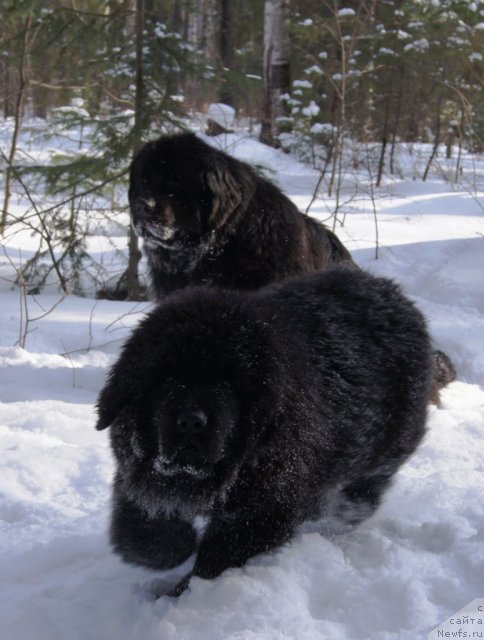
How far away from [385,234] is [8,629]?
28.4ft

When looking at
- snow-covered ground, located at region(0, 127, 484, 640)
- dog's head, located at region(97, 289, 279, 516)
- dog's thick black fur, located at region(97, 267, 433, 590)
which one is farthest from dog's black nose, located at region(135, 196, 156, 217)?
dog's head, located at region(97, 289, 279, 516)

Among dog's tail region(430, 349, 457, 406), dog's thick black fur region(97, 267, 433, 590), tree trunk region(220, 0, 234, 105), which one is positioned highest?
tree trunk region(220, 0, 234, 105)

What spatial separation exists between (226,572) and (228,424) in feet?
2.07

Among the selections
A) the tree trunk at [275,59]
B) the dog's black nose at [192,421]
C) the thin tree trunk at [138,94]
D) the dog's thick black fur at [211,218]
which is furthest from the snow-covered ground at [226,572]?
the tree trunk at [275,59]

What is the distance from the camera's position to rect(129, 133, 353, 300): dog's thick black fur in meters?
5.23

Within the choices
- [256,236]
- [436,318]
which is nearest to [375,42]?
[436,318]

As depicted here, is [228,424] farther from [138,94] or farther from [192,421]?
[138,94]

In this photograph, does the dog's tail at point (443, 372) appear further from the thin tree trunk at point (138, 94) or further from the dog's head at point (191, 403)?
the thin tree trunk at point (138, 94)

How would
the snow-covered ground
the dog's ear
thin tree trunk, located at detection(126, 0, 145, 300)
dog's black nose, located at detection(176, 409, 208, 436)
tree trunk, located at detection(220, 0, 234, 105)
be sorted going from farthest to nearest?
tree trunk, located at detection(220, 0, 234, 105), thin tree trunk, located at detection(126, 0, 145, 300), the dog's ear, the snow-covered ground, dog's black nose, located at detection(176, 409, 208, 436)

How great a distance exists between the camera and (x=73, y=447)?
4.23 metres

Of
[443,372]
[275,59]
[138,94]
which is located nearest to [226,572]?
[443,372]

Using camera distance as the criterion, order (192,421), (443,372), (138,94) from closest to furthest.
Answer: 1. (192,421)
2. (443,372)
3. (138,94)

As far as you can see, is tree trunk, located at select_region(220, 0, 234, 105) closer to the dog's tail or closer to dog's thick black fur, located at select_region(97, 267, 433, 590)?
the dog's tail

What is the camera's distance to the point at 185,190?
5.25 m
